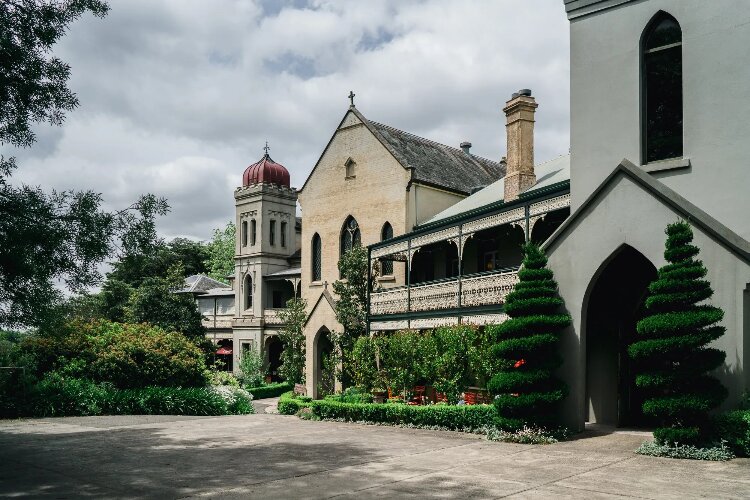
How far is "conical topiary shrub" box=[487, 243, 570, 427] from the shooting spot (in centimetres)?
1474

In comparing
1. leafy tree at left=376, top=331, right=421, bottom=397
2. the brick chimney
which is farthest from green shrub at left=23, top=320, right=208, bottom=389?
the brick chimney

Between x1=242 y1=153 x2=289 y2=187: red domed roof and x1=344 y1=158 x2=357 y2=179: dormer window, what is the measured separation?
567 inches

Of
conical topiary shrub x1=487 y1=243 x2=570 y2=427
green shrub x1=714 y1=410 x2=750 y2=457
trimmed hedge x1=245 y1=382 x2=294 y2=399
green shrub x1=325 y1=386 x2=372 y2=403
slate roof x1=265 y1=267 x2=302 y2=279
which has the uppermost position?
slate roof x1=265 y1=267 x2=302 y2=279

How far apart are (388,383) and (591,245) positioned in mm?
9813

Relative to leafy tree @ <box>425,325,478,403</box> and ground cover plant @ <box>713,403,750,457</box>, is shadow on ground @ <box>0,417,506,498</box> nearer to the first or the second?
leafy tree @ <box>425,325,478,403</box>

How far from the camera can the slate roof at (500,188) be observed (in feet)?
87.9

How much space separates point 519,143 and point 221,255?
5768cm

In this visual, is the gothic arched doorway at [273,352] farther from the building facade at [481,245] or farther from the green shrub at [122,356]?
the green shrub at [122,356]

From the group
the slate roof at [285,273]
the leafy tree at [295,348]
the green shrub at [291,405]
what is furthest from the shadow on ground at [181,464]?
the slate roof at [285,273]

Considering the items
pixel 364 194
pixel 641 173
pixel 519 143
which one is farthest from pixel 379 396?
pixel 364 194

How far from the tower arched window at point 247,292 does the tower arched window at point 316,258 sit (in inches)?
477

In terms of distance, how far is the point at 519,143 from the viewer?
90.8 feet

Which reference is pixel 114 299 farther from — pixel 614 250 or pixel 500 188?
pixel 614 250

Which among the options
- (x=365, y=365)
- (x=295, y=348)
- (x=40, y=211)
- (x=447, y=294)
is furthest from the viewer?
(x=295, y=348)
